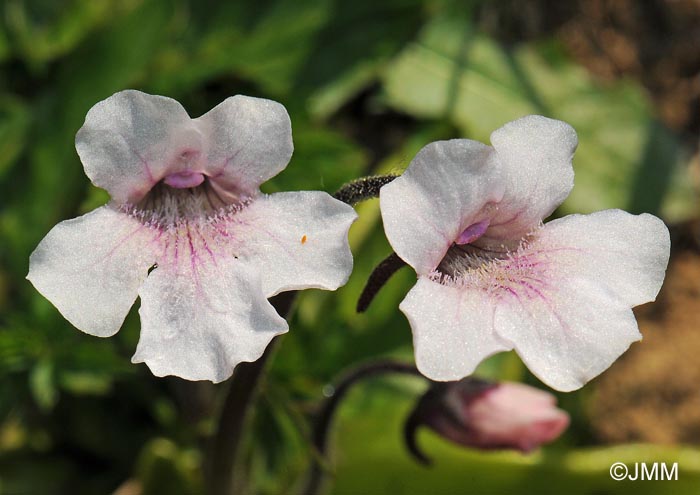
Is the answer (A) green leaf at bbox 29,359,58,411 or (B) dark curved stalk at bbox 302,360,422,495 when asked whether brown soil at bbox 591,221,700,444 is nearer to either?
(B) dark curved stalk at bbox 302,360,422,495

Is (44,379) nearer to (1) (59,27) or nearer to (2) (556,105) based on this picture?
(1) (59,27)

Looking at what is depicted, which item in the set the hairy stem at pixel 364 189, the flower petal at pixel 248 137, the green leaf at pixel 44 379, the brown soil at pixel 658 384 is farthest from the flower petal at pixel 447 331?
the brown soil at pixel 658 384

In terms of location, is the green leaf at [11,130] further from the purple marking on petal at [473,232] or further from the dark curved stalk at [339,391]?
the purple marking on petal at [473,232]

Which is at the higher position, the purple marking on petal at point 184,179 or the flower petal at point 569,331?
the purple marking on petal at point 184,179

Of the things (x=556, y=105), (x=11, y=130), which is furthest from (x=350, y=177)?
(x=556, y=105)

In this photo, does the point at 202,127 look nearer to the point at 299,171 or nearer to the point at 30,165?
the point at 299,171
